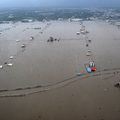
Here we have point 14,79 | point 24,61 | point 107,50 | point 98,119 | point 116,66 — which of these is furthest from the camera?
point 107,50

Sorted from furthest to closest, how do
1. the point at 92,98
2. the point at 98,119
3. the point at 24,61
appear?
1. the point at 24,61
2. the point at 92,98
3. the point at 98,119

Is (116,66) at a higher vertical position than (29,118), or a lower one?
higher

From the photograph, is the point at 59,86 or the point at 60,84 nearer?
the point at 59,86

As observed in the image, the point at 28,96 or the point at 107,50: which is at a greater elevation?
the point at 107,50

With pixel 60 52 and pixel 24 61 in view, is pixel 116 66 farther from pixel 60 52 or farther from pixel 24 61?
pixel 24 61

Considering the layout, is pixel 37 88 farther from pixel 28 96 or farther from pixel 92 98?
pixel 92 98

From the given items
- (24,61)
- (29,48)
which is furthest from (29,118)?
(29,48)

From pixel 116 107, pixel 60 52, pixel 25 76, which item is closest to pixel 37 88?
pixel 25 76

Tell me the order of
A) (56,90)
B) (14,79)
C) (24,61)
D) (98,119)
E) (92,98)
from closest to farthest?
(98,119)
(92,98)
(56,90)
(14,79)
(24,61)

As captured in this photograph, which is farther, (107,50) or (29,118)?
(107,50)

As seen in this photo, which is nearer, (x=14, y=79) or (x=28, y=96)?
(x=28, y=96)
